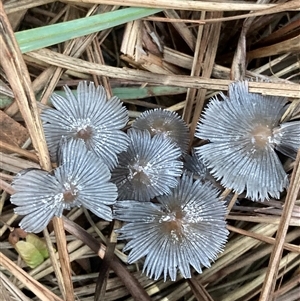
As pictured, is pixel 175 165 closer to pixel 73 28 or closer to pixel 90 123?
pixel 90 123

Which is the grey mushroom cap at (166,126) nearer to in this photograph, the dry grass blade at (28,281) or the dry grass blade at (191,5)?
the dry grass blade at (191,5)

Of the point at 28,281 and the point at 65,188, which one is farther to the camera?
the point at 28,281

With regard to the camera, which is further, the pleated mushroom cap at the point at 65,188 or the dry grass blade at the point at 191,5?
the dry grass blade at the point at 191,5

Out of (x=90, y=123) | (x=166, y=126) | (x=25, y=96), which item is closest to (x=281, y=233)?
(x=166, y=126)

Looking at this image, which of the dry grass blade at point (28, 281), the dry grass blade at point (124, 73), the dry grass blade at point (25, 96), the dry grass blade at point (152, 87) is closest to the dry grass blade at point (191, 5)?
the dry grass blade at point (152, 87)

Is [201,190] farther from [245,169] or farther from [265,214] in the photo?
[265,214]
